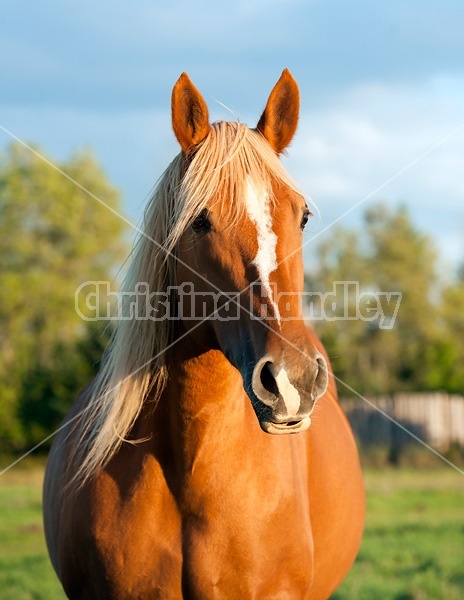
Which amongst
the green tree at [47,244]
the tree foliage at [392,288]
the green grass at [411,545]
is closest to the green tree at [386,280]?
the tree foliage at [392,288]

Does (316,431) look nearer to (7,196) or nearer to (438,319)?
(7,196)

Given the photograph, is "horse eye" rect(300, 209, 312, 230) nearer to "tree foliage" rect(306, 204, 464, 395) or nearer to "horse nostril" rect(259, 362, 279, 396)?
"horse nostril" rect(259, 362, 279, 396)

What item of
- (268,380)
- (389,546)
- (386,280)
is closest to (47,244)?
(386,280)

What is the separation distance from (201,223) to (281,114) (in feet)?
2.23

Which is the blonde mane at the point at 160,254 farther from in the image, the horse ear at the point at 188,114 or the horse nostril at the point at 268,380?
the horse nostril at the point at 268,380

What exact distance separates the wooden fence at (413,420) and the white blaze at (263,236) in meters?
21.1

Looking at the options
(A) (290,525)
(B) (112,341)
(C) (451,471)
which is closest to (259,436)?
(A) (290,525)

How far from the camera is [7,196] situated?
119 feet

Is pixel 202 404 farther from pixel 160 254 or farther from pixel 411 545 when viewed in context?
pixel 411 545

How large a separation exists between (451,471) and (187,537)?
16307 mm

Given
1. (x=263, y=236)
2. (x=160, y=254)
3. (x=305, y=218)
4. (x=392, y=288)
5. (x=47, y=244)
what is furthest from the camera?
(x=392, y=288)

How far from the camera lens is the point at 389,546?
9.08 m

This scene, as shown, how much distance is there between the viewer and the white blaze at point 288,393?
255cm

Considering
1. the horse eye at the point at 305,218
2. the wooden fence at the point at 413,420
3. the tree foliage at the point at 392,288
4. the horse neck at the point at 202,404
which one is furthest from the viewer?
the tree foliage at the point at 392,288
